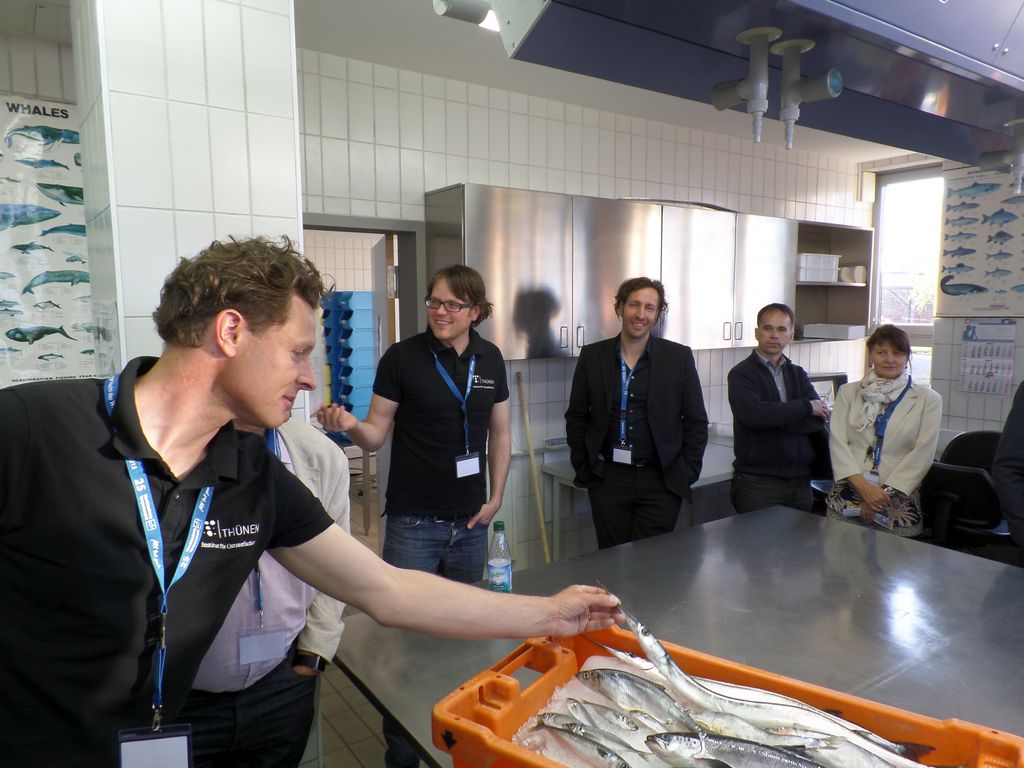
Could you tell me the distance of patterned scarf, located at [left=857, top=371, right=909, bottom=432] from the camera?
2.86 metres

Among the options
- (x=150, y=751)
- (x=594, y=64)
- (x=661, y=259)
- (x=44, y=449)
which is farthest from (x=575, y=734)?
(x=661, y=259)

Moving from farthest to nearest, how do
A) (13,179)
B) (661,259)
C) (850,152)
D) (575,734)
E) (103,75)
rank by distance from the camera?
(850,152) → (661,259) → (13,179) → (103,75) → (575,734)

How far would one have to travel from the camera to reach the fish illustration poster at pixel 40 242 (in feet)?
7.99

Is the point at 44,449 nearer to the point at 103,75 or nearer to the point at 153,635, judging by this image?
the point at 153,635

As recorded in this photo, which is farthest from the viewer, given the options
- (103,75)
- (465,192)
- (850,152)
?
(850,152)

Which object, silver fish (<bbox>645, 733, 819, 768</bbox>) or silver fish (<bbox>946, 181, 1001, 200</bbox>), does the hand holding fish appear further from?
silver fish (<bbox>946, 181, 1001, 200</bbox>)

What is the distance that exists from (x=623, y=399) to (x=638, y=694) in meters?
1.90

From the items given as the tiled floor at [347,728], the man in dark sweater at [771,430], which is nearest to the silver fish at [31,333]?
the tiled floor at [347,728]

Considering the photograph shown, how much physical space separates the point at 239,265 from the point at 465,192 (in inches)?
92.0

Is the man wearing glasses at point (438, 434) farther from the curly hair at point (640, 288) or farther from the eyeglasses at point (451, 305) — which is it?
the curly hair at point (640, 288)

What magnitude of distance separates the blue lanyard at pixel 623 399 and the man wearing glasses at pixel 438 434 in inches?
24.3

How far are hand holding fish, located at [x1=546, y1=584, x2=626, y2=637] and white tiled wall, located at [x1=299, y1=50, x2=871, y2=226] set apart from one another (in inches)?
105

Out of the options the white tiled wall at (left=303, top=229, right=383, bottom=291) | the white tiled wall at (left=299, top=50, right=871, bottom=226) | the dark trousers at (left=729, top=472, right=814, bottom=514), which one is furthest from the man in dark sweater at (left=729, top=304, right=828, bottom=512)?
the white tiled wall at (left=303, top=229, right=383, bottom=291)

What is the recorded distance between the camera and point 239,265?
1007 millimetres
